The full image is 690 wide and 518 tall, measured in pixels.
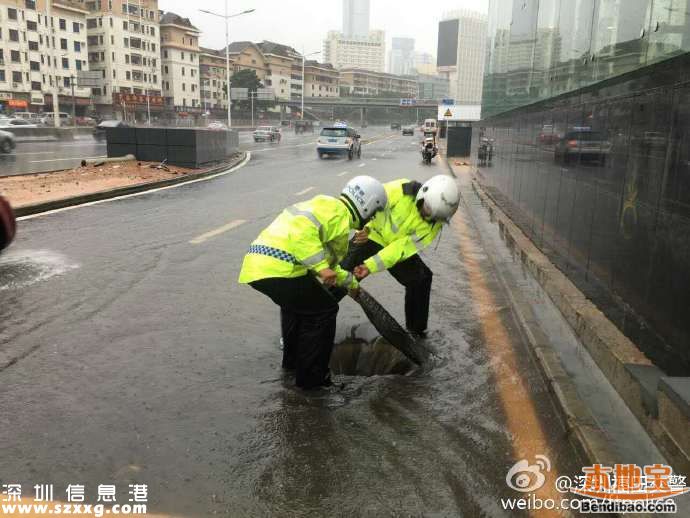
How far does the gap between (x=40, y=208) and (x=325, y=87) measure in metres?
154

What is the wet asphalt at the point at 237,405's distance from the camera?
129 inches

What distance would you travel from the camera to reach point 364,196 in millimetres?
4105

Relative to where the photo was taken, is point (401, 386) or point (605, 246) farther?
point (605, 246)

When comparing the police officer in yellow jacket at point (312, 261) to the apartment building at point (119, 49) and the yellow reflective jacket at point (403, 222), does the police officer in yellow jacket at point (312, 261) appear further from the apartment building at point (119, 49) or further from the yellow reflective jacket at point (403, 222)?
the apartment building at point (119, 49)

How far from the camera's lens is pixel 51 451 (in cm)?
352

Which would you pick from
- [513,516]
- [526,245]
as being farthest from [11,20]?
[513,516]

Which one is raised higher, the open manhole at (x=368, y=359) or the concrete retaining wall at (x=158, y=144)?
the concrete retaining wall at (x=158, y=144)

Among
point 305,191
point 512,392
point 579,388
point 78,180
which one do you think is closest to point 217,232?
point 305,191

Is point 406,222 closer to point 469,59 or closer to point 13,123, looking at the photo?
point 13,123

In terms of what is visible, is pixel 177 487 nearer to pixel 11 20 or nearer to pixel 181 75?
pixel 11 20

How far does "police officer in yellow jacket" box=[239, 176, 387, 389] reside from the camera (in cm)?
393

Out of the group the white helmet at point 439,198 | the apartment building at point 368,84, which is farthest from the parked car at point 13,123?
the apartment building at point 368,84

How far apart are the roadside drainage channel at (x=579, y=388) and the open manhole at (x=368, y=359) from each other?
116 cm

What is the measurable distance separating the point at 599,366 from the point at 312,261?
2.61 m
